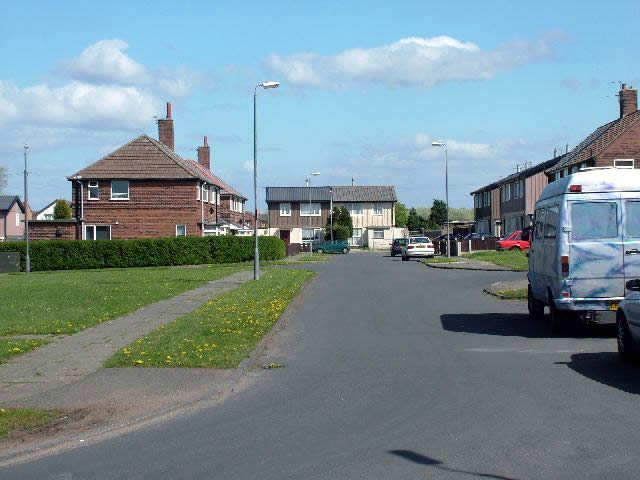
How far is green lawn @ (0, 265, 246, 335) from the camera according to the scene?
1761cm

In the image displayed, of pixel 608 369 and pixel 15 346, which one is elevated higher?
pixel 15 346

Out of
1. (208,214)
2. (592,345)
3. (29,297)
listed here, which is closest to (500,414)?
(592,345)

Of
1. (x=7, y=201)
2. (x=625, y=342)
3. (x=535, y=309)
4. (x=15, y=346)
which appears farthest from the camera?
(x=7, y=201)

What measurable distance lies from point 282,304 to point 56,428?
44.0 ft

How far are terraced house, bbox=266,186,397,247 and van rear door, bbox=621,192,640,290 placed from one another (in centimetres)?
8241

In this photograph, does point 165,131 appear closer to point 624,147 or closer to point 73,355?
point 624,147

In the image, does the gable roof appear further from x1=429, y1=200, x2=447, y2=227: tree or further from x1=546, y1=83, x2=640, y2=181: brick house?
x1=429, y1=200, x2=447, y2=227: tree

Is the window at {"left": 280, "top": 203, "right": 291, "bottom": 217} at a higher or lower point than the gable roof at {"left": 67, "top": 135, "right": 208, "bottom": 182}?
lower

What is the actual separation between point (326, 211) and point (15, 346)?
8858 cm

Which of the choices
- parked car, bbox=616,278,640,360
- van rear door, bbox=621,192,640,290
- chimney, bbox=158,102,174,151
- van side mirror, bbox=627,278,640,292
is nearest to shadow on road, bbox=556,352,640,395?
parked car, bbox=616,278,640,360

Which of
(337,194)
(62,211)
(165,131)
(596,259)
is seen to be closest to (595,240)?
(596,259)

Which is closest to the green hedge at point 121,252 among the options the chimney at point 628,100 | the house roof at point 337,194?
the chimney at point 628,100

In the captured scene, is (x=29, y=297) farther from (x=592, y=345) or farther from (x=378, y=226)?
(x=378, y=226)

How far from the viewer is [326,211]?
10231cm
